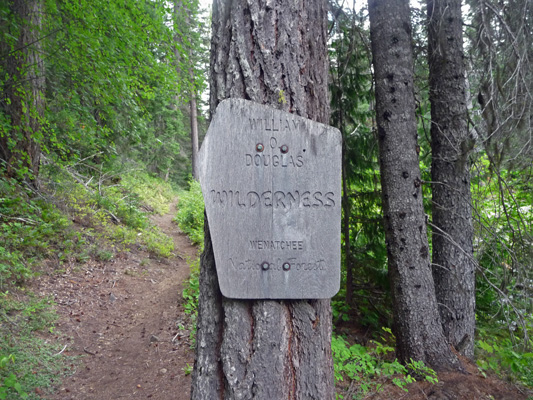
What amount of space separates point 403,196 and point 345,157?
4.93 ft

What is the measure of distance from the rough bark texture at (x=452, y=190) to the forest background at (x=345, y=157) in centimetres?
20

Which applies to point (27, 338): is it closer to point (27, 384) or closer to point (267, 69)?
point (27, 384)

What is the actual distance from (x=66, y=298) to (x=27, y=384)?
→ 2.02 meters

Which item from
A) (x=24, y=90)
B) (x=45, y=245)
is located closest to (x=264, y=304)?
(x=45, y=245)

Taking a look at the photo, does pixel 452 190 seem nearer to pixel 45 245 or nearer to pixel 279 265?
pixel 279 265

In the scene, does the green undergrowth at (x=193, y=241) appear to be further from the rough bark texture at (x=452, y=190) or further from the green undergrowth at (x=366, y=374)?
the rough bark texture at (x=452, y=190)

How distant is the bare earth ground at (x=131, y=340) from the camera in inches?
122

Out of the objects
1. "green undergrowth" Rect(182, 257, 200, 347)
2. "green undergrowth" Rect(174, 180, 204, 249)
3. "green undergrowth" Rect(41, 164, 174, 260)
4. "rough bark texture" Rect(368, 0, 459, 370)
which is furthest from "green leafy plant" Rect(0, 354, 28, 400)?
"green undergrowth" Rect(174, 180, 204, 249)

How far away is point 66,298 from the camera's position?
4.86 m

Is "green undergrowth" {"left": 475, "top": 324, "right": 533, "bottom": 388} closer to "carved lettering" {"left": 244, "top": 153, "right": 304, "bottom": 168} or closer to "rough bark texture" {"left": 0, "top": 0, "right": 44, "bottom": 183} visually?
"carved lettering" {"left": 244, "top": 153, "right": 304, "bottom": 168}

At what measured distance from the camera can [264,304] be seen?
161 cm

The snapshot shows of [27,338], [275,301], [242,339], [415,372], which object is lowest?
[415,372]

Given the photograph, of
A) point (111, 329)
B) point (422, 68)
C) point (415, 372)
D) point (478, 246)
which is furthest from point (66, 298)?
point (422, 68)

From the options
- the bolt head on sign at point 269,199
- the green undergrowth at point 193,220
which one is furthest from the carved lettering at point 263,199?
the green undergrowth at point 193,220
